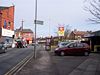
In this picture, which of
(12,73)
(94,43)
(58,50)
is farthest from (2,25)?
(12,73)

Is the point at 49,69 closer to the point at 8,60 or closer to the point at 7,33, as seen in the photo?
the point at 8,60

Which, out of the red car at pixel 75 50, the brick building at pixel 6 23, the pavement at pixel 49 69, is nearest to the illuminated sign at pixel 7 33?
the brick building at pixel 6 23

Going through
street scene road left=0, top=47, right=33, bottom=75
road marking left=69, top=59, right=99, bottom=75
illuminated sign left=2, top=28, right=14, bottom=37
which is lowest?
road marking left=69, top=59, right=99, bottom=75

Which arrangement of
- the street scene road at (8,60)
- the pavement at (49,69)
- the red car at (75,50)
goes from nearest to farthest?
the pavement at (49,69), the street scene road at (8,60), the red car at (75,50)

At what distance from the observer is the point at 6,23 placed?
278 ft

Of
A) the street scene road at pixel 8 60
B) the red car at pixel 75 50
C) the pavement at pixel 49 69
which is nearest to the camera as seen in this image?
the pavement at pixel 49 69

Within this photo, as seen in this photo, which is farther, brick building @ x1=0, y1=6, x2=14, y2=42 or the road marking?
brick building @ x1=0, y1=6, x2=14, y2=42

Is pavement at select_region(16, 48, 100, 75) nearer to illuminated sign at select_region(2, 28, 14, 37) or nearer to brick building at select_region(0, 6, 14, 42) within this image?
brick building at select_region(0, 6, 14, 42)

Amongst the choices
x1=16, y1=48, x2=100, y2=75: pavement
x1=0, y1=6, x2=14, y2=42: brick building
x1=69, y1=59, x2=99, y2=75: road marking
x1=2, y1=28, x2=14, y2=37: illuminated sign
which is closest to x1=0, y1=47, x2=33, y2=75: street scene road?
x1=16, y1=48, x2=100, y2=75: pavement

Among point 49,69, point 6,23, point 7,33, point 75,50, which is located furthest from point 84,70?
point 6,23

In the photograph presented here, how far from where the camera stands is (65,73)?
16.6 m

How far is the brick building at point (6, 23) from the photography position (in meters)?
80.0

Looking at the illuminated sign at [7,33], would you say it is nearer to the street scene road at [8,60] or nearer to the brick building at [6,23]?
the brick building at [6,23]

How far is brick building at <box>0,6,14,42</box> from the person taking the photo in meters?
80.0
